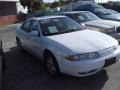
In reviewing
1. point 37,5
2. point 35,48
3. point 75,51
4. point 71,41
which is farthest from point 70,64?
point 37,5

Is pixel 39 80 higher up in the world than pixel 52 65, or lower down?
lower down

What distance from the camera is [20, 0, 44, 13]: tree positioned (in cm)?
3618

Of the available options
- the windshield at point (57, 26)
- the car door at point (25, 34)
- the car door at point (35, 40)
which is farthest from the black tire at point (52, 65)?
the car door at point (25, 34)

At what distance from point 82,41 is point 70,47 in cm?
46

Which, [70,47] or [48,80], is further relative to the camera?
[48,80]

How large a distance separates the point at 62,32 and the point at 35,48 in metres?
1.03

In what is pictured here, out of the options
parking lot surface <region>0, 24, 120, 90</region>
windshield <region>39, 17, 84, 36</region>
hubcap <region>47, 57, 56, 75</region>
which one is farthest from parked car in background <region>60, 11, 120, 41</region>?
hubcap <region>47, 57, 56, 75</region>

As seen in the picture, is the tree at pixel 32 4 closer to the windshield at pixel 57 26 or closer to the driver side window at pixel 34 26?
the driver side window at pixel 34 26

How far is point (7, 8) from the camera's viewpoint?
A: 3678 cm

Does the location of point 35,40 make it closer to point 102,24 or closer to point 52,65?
point 52,65

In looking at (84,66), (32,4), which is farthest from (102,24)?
(32,4)

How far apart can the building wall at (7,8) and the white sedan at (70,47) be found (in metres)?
30.4

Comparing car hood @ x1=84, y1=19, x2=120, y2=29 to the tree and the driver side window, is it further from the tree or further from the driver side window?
the tree

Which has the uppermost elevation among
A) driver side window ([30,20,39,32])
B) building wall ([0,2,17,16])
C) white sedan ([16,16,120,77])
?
driver side window ([30,20,39,32])
